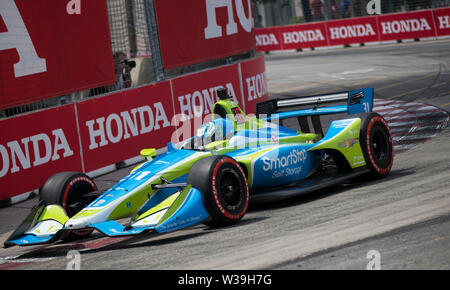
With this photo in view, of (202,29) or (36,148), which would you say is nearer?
(36,148)

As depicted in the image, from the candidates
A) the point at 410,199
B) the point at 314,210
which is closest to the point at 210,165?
the point at 314,210

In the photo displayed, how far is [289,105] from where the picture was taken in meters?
10.8

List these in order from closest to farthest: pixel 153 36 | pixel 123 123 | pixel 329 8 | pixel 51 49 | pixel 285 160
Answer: pixel 285 160
pixel 51 49
pixel 123 123
pixel 153 36
pixel 329 8

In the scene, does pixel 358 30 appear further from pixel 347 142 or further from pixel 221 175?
pixel 221 175

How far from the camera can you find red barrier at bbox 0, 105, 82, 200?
1162cm

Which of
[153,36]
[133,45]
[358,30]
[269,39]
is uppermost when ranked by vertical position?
[153,36]

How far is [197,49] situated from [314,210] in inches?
332

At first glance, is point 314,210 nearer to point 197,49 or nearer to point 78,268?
point 78,268

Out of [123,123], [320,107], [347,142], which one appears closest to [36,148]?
[123,123]

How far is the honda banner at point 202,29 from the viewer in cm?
1520

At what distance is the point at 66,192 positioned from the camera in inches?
350

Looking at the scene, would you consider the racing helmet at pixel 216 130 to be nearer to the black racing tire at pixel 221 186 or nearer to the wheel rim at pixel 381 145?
the black racing tire at pixel 221 186

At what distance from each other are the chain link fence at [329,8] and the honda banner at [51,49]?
62.3ft

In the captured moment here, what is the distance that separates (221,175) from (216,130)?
51.7 inches
